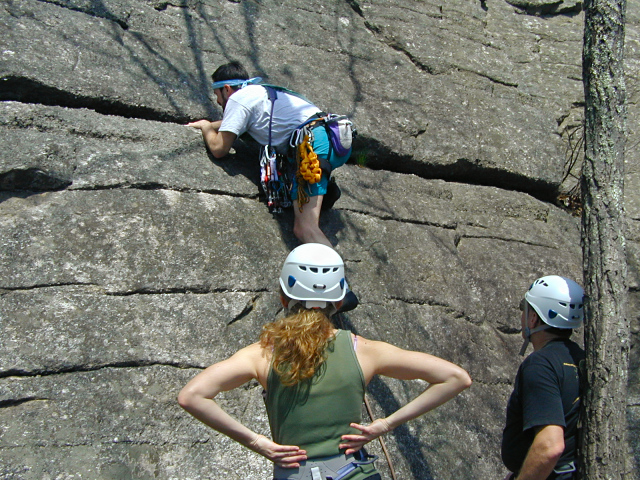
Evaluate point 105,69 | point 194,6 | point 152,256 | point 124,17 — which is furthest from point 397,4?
point 152,256

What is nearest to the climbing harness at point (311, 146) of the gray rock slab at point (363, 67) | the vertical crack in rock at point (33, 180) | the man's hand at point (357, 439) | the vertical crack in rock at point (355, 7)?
the gray rock slab at point (363, 67)

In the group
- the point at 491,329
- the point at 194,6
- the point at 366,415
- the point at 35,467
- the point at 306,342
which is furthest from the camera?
the point at 194,6

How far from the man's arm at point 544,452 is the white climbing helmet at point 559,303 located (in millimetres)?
580

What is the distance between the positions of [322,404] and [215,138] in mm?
2626

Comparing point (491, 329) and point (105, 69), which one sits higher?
point (105, 69)

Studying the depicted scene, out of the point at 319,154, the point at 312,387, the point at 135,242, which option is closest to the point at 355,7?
the point at 319,154

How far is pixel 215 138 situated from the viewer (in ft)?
14.9

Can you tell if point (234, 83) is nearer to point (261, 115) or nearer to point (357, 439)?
point (261, 115)

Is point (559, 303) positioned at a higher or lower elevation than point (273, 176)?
higher

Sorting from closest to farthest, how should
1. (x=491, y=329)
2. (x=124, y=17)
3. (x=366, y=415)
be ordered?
(x=366, y=415)
(x=491, y=329)
(x=124, y=17)

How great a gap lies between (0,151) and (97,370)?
156 centimetres

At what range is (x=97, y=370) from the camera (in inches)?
134

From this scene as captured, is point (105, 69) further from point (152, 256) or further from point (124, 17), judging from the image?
point (152, 256)

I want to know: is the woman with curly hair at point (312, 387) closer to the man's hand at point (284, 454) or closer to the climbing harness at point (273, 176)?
the man's hand at point (284, 454)
